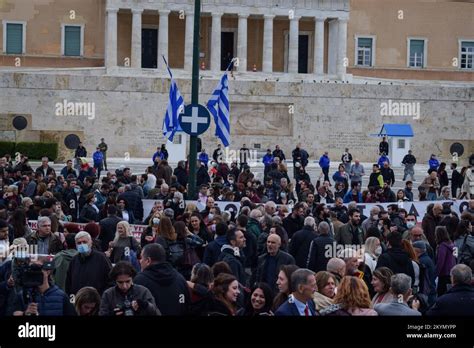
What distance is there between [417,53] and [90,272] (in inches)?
2033

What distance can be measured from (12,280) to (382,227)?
7.50 metres

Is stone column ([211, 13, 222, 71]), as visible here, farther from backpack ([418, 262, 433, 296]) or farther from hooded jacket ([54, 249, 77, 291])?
hooded jacket ([54, 249, 77, 291])

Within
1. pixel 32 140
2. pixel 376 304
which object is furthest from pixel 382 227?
pixel 32 140

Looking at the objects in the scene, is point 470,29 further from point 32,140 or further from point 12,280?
point 12,280

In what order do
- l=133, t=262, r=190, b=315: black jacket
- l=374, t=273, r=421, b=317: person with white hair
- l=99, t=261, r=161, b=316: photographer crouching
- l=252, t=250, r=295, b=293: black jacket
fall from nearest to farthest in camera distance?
l=99, t=261, r=161, b=316: photographer crouching, l=374, t=273, r=421, b=317: person with white hair, l=133, t=262, r=190, b=315: black jacket, l=252, t=250, r=295, b=293: black jacket

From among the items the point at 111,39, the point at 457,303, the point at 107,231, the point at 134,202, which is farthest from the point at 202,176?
the point at 111,39

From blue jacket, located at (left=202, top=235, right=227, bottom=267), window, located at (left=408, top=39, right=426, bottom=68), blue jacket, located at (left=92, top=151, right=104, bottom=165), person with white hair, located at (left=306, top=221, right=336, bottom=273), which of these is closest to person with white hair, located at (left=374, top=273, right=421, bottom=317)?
blue jacket, located at (left=202, top=235, right=227, bottom=267)

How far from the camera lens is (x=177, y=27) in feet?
193

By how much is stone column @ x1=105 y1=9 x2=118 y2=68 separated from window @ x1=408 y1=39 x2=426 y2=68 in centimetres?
1567

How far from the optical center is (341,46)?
57969mm

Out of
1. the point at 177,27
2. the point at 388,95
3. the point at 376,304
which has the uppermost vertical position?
the point at 177,27

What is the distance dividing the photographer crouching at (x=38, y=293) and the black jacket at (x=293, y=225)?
26.7 feet

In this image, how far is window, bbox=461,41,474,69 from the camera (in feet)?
202

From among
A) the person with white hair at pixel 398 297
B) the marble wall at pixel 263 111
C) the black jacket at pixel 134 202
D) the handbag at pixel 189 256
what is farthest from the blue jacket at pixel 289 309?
the marble wall at pixel 263 111
